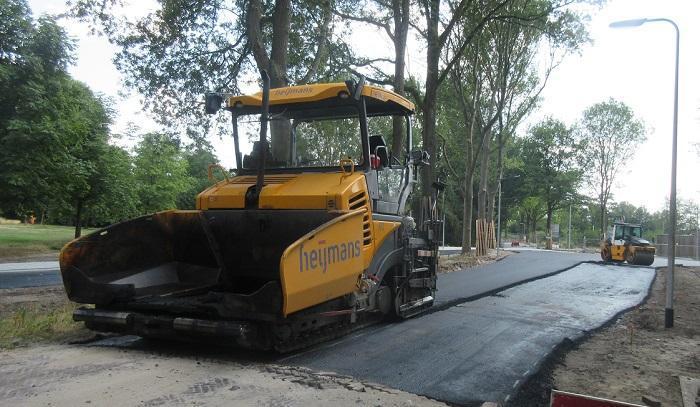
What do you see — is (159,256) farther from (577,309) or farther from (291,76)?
(291,76)

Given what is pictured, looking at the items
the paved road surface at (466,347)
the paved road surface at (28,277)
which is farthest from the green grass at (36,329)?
the paved road surface at (28,277)

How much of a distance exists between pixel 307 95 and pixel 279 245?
1.92 metres

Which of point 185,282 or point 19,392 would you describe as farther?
point 185,282

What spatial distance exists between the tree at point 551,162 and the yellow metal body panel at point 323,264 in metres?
54.0

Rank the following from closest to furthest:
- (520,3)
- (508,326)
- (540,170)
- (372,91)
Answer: (372,91), (508,326), (520,3), (540,170)

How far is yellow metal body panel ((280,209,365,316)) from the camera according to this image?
493cm

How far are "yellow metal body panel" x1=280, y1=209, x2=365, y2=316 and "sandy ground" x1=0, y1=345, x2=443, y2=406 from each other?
0.71m

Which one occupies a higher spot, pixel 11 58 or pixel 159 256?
pixel 11 58

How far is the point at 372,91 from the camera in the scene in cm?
686

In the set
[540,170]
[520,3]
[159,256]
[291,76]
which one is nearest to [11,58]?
[291,76]

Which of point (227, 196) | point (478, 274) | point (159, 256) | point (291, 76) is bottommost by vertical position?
point (478, 274)

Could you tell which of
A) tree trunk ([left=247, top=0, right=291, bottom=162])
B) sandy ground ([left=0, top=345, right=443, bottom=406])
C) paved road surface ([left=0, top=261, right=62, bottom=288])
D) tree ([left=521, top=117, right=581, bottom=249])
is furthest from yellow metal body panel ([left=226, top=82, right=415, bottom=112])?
tree ([left=521, top=117, right=581, bottom=249])

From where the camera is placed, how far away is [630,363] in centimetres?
624

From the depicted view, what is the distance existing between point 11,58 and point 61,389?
1943cm
